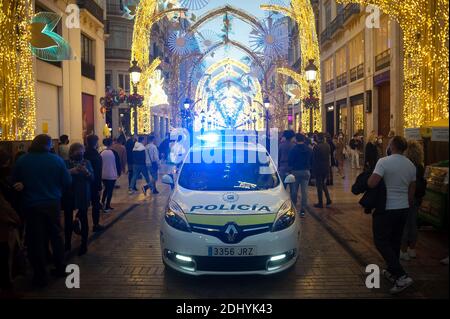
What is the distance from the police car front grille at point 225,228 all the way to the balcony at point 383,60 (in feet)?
61.0

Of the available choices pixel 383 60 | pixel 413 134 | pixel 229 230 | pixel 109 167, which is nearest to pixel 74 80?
pixel 109 167

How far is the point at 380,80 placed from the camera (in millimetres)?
23672

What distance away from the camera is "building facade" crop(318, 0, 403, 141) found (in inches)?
841

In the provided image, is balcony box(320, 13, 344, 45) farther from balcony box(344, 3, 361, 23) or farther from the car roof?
the car roof

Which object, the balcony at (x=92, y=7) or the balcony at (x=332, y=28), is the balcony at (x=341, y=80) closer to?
the balcony at (x=332, y=28)

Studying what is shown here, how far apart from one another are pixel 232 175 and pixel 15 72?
6.59 metres

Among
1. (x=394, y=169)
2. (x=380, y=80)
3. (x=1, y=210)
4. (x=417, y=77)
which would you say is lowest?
(x=1, y=210)

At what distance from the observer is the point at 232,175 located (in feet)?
24.2

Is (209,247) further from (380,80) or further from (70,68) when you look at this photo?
(380,80)

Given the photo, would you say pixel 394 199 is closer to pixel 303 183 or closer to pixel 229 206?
pixel 229 206

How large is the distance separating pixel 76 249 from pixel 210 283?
2975 mm
